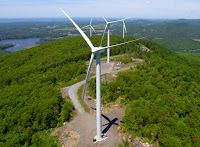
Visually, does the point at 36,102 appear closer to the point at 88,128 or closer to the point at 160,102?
the point at 88,128

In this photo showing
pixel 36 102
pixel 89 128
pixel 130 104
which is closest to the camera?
pixel 89 128

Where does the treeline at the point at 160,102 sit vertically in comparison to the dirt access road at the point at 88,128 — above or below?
above

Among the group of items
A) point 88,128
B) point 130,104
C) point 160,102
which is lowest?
→ point 88,128

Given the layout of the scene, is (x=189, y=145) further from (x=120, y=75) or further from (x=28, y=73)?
(x=28, y=73)

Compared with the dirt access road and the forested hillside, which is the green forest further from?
the dirt access road

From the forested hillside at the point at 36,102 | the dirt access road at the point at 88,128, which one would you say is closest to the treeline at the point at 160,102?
the dirt access road at the point at 88,128

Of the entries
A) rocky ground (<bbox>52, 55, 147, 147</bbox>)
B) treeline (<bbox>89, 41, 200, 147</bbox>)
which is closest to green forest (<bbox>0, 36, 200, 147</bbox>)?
treeline (<bbox>89, 41, 200, 147</bbox>)

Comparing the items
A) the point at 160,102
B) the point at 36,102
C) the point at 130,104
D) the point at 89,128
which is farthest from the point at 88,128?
the point at 160,102

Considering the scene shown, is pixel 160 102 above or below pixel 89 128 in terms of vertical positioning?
above

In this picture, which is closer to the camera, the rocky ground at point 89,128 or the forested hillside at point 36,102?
the rocky ground at point 89,128

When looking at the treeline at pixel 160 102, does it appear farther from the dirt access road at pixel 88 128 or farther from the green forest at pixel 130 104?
the dirt access road at pixel 88 128
